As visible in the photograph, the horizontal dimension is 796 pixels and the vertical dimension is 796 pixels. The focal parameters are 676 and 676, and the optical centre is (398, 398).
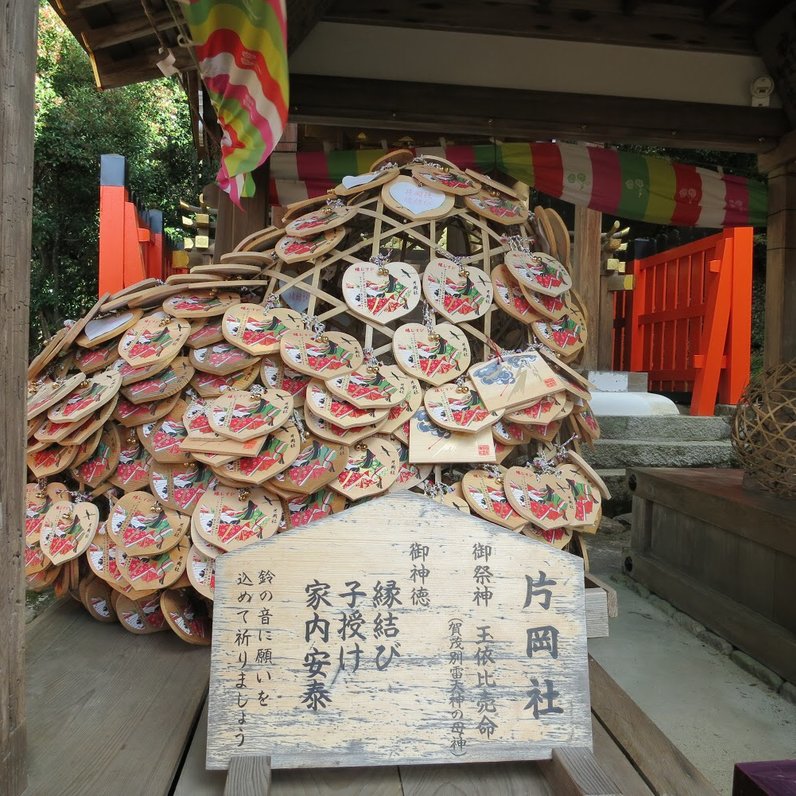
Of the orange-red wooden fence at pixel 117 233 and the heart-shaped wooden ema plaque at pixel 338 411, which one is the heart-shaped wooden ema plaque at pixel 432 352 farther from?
the orange-red wooden fence at pixel 117 233

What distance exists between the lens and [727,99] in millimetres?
4145

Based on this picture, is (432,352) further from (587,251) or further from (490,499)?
(587,251)

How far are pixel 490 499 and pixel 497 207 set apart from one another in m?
0.83

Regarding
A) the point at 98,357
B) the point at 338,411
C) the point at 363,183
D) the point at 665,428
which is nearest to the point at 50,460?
the point at 98,357

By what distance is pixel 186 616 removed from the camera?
1.54 metres

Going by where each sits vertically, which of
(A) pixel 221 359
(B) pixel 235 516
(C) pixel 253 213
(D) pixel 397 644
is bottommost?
(D) pixel 397 644

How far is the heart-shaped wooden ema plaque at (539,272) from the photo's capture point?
1.71 meters

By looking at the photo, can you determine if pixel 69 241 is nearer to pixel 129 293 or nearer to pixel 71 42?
pixel 71 42

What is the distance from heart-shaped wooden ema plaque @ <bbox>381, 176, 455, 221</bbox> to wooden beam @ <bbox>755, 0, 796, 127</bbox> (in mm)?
3246

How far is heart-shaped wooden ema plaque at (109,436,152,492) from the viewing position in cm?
156

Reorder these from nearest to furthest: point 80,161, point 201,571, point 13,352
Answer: point 13,352
point 201,571
point 80,161

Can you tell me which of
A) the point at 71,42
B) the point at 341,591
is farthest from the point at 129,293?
the point at 71,42

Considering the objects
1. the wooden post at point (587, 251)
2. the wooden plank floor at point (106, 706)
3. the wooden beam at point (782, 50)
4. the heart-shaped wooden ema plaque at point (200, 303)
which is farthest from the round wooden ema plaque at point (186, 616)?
the wooden post at point (587, 251)

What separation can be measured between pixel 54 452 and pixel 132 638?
48 centimetres
